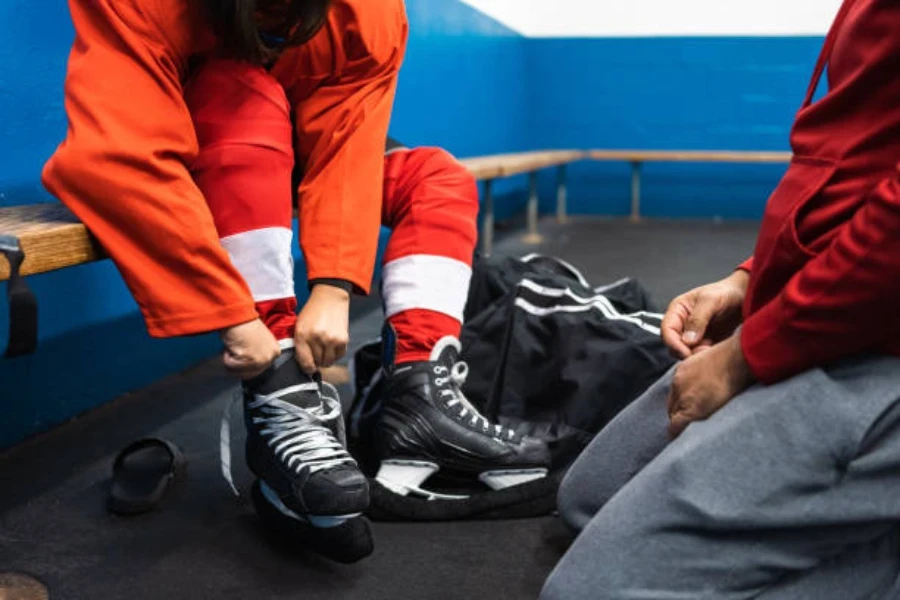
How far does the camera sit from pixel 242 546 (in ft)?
3.89

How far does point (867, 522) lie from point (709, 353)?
211 mm

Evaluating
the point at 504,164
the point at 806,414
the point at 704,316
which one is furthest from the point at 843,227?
the point at 504,164

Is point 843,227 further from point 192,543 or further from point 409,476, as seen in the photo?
point 192,543

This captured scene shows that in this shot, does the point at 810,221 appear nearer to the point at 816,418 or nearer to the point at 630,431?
the point at 816,418

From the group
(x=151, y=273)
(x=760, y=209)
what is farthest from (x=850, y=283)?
(x=760, y=209)

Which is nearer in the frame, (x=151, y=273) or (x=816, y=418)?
(x=816, y=418)

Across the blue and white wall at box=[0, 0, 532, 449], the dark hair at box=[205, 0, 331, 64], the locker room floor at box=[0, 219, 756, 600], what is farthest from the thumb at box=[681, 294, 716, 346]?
the blue and white wall at box=[0, 0, 532, 449]

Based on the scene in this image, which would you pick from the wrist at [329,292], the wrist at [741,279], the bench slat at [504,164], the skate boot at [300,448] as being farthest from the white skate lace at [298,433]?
the bench slat at [504,164]

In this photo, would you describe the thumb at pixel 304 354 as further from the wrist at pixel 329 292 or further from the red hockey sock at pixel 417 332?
the red hockey sock at pixel 417 332

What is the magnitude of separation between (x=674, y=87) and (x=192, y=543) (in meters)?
4.76

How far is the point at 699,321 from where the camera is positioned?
1.03 metres

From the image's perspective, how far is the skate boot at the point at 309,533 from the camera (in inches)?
43.3

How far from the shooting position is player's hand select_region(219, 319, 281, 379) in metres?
1.06

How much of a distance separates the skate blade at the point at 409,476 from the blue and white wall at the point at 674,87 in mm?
4244
